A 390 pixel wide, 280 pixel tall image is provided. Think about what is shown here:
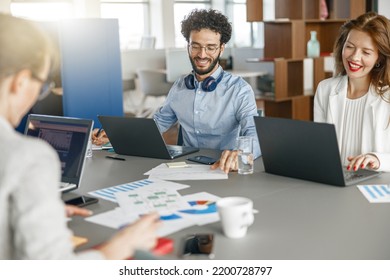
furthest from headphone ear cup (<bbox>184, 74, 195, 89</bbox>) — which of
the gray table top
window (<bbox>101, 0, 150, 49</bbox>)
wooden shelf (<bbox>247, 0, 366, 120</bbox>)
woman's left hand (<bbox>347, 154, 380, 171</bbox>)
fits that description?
window (<bbox>101, 0, 150, 49</bbox>)

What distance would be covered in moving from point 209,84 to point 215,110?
0.14 m

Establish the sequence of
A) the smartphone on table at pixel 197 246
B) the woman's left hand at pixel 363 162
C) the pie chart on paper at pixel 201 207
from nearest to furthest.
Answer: the smartphone on table at pixel 197 246, the pie chart on paper at pixel 201 207, the woman's left hand at pixel 363 162

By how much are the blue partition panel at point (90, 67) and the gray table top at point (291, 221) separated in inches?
67.0

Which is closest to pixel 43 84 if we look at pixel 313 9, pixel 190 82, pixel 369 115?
pixel 369 115

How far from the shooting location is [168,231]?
1.41m

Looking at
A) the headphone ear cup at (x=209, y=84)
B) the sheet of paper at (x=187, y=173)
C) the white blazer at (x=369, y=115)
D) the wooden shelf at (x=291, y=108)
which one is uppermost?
the headphone ear cup at (x=209, y=84)

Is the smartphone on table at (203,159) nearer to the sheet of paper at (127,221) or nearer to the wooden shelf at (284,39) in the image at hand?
the sheet of paper at (127,221)

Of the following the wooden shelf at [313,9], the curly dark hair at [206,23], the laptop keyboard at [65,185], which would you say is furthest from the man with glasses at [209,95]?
the wooden shelf at [313,9]

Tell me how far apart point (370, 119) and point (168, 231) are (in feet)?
4.30

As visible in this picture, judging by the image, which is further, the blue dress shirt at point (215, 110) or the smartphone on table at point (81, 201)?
the blue dress shirt at point (215, 110)

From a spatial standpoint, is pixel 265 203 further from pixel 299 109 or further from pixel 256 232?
pixel 299 109

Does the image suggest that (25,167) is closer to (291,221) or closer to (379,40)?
(291,221)

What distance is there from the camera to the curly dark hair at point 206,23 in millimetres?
2797
